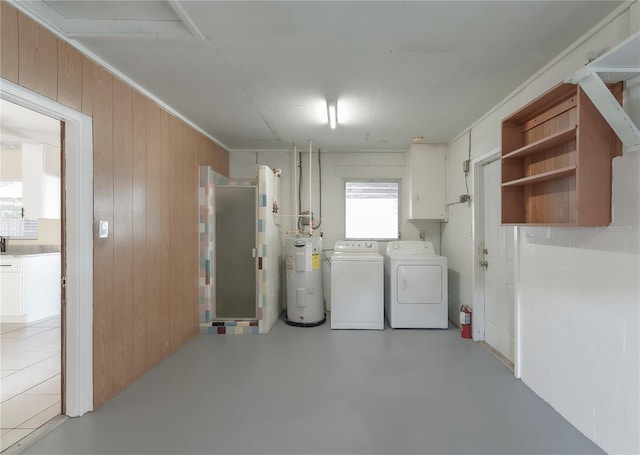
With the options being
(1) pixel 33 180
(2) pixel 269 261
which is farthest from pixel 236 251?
(1) pixel 33 180

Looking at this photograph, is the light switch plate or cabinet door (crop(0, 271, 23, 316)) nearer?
the light switch plate

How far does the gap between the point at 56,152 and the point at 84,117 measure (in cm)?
311

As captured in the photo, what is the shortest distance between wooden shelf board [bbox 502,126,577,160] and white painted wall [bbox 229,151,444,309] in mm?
2285

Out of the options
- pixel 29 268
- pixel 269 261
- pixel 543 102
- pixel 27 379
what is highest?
pixel 543 102

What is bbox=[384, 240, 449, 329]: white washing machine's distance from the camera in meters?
3.51

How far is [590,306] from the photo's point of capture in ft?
5.43

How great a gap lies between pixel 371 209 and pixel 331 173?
2.71ft

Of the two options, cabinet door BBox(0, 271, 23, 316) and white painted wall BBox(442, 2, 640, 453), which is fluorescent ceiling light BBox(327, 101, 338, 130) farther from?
cabinet door BBox(0, 271, 23, 316)

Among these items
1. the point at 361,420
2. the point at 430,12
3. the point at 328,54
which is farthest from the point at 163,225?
the point at 430,12

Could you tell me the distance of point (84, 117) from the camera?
187 centimetres

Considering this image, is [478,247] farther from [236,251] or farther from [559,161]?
[236,251]

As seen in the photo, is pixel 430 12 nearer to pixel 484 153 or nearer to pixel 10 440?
pixel 484 153

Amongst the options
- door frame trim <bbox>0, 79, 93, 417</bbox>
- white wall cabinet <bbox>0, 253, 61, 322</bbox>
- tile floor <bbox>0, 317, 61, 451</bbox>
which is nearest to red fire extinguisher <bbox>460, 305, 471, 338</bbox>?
door frame trim <bbox>0, 79, 93, 417</bbox>

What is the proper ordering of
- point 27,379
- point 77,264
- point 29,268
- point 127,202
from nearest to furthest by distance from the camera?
1. point 77,264
2. point 127,202
3. point 27,379
4. point 29,268
